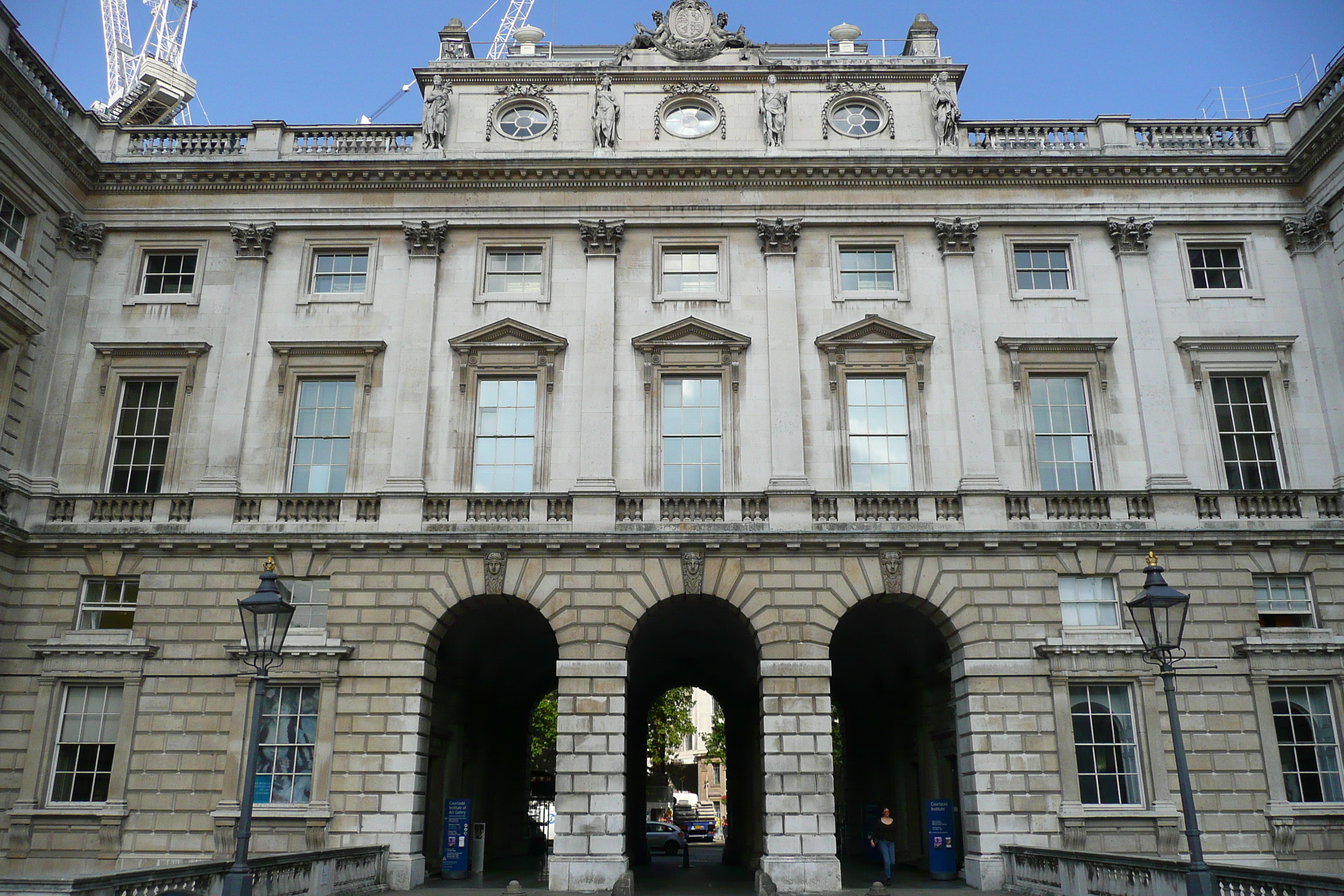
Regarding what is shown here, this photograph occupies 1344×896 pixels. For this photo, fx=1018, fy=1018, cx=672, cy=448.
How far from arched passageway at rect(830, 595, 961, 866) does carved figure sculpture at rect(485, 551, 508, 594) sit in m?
8.20

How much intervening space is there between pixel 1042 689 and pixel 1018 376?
25.1 feet

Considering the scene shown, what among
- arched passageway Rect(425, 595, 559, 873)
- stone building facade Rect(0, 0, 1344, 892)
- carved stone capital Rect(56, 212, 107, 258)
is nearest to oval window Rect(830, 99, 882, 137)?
stone building facade Rect(0, 0, 1344, 892)

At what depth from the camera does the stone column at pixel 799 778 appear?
21.6m

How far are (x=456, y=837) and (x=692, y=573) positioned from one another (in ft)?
27.8

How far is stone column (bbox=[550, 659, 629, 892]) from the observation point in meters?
21.7

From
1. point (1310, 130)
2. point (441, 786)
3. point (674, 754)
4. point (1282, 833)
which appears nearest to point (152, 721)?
point (441, 786)

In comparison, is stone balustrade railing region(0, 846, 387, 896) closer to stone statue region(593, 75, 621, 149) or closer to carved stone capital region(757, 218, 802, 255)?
carved stone capital region(757, 218, 802, 255)

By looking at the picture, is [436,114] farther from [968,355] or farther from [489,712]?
[489,712]

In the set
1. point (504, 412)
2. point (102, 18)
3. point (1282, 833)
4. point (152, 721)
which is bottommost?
point (1282, 833)

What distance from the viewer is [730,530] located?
77.7 ft

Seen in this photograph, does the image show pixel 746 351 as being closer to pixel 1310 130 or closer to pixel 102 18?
pixel 1310 130

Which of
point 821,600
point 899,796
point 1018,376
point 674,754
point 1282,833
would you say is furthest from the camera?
point 674,754

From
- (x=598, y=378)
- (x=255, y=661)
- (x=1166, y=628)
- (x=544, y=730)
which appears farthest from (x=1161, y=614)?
(x=544, y=730)

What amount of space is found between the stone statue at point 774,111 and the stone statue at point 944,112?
395cm
